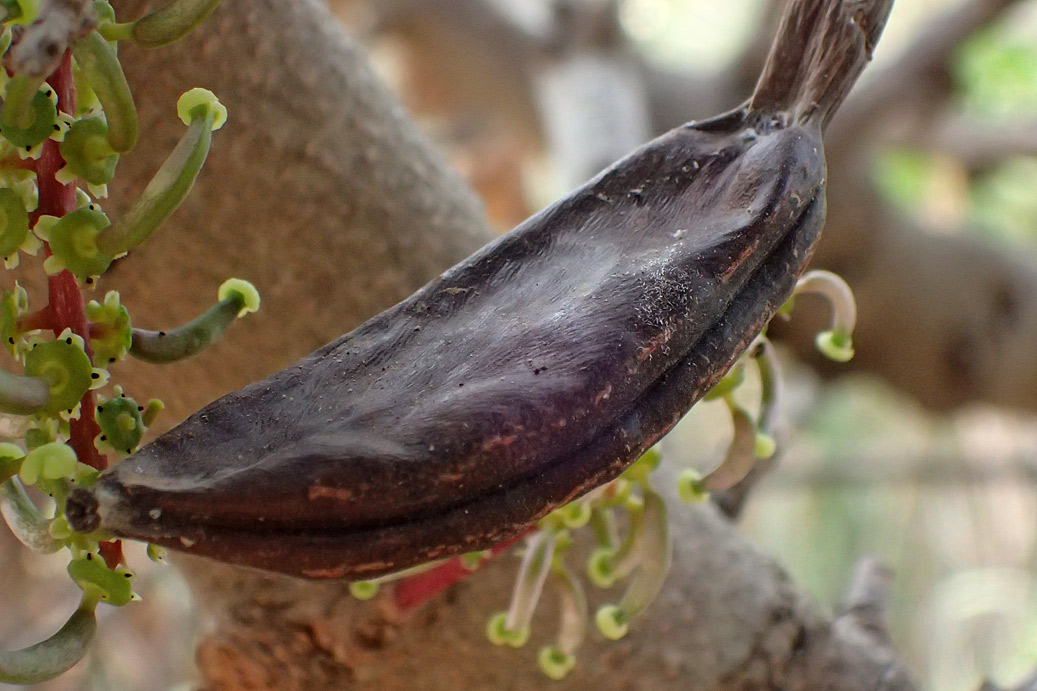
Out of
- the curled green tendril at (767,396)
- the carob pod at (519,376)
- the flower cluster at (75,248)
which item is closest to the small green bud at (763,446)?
the curled green tendril at (767,396)

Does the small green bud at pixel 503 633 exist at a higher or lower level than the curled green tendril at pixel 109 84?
lower

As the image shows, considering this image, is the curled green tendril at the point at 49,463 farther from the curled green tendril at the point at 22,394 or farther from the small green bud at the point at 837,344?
the small green bud at the point at 837,344

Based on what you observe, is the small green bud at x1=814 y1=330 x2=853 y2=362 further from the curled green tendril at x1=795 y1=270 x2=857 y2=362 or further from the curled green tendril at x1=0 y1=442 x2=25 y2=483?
the curled green tendril at x1=0 y1=442 x2=25 y2=483

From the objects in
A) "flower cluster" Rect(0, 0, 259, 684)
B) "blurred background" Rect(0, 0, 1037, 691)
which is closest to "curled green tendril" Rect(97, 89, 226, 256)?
"flower cluster" Rect(0, 0, 259, 684)

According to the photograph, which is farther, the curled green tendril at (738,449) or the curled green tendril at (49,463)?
the curled green tendril at (738,449)

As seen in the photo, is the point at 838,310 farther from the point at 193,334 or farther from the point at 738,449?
the point at 193,334

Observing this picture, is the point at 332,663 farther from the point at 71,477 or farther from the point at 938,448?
the point at 938,448
